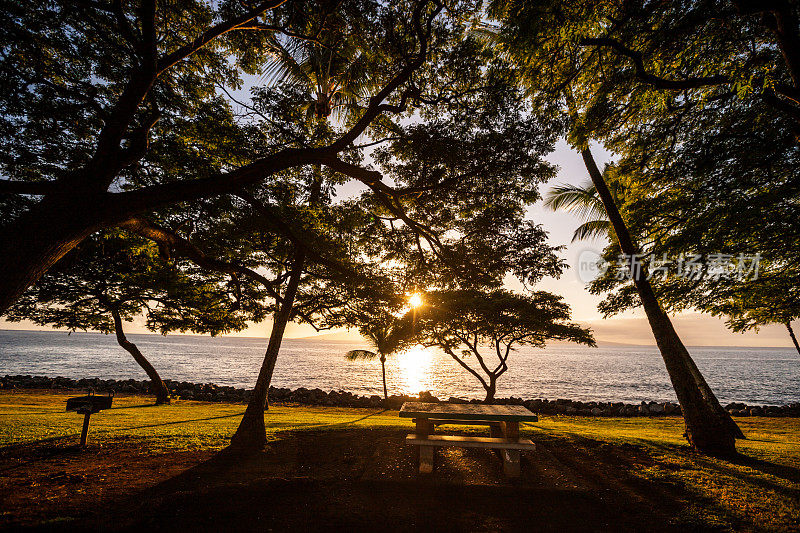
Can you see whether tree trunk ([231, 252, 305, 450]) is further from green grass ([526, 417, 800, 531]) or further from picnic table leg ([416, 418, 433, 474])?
green grass ([526, 417, 800, 531])

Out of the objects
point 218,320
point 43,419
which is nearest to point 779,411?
point 218,320

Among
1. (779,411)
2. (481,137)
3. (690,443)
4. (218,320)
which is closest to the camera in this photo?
(481,137)

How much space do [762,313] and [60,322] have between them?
30.7 meters

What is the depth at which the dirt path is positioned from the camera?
3.89 metres

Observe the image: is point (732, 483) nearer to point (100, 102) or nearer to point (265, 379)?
point (265, 379)

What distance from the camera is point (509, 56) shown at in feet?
22.8

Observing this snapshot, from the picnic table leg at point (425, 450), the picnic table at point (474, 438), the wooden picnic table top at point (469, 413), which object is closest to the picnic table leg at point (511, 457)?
the picnic table at point (474, 438)

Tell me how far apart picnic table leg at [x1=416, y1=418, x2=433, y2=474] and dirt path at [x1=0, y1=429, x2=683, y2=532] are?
20 cm

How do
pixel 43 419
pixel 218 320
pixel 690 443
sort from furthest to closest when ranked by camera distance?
pixel 218 320 < pixel 43 419 < pixel 690 443

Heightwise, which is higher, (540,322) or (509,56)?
(509,56)

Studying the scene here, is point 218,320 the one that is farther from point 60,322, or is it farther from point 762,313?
point 762,313

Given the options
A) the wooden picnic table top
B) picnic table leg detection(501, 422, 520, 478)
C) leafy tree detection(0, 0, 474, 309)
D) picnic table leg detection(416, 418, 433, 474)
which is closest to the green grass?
picnic table leg detection(501, 422, 520, 478)

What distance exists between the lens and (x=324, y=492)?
4.76 m

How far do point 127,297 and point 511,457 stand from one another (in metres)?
17.9
